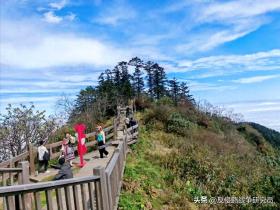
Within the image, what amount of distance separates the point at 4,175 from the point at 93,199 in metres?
3.28

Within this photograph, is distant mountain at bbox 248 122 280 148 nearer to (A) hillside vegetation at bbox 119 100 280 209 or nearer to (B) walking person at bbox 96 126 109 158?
(A) hillside vegetation at bbox 119 100 280 209

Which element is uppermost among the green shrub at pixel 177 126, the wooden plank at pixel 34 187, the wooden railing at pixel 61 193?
the wooden plank at pixel 34 187

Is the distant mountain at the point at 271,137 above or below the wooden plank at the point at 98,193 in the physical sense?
below

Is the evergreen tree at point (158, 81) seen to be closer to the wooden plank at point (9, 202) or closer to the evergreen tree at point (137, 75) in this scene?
the evergreen tree at point (137, 75)

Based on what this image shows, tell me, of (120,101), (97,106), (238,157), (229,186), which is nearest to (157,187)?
(229,186)

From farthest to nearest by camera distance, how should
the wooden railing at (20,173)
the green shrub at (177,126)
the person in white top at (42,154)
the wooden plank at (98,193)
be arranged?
the green shrub at (177,126)
the person in white top at (42,154)
the wooden railing at (20,173)
the wooden plank at (98,193)

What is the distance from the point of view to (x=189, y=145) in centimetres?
2239

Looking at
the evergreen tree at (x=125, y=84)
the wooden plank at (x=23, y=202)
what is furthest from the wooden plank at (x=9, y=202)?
the evergreen tree at (x=125, y=84)

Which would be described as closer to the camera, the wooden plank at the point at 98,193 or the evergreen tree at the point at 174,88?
the wooden plank at the point at 98,193

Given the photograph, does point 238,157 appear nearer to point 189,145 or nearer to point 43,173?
point 189,145

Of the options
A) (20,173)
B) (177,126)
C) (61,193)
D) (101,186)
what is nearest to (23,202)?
(61,193)

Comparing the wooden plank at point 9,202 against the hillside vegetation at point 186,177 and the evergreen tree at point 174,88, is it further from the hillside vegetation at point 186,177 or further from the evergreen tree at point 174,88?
the evergreen tree at point 174,88

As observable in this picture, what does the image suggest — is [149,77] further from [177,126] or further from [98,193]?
[98,193]

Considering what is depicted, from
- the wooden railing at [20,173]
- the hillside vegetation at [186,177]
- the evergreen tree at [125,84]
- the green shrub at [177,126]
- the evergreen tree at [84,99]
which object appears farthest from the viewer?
the evergreen tree at [125,84]
